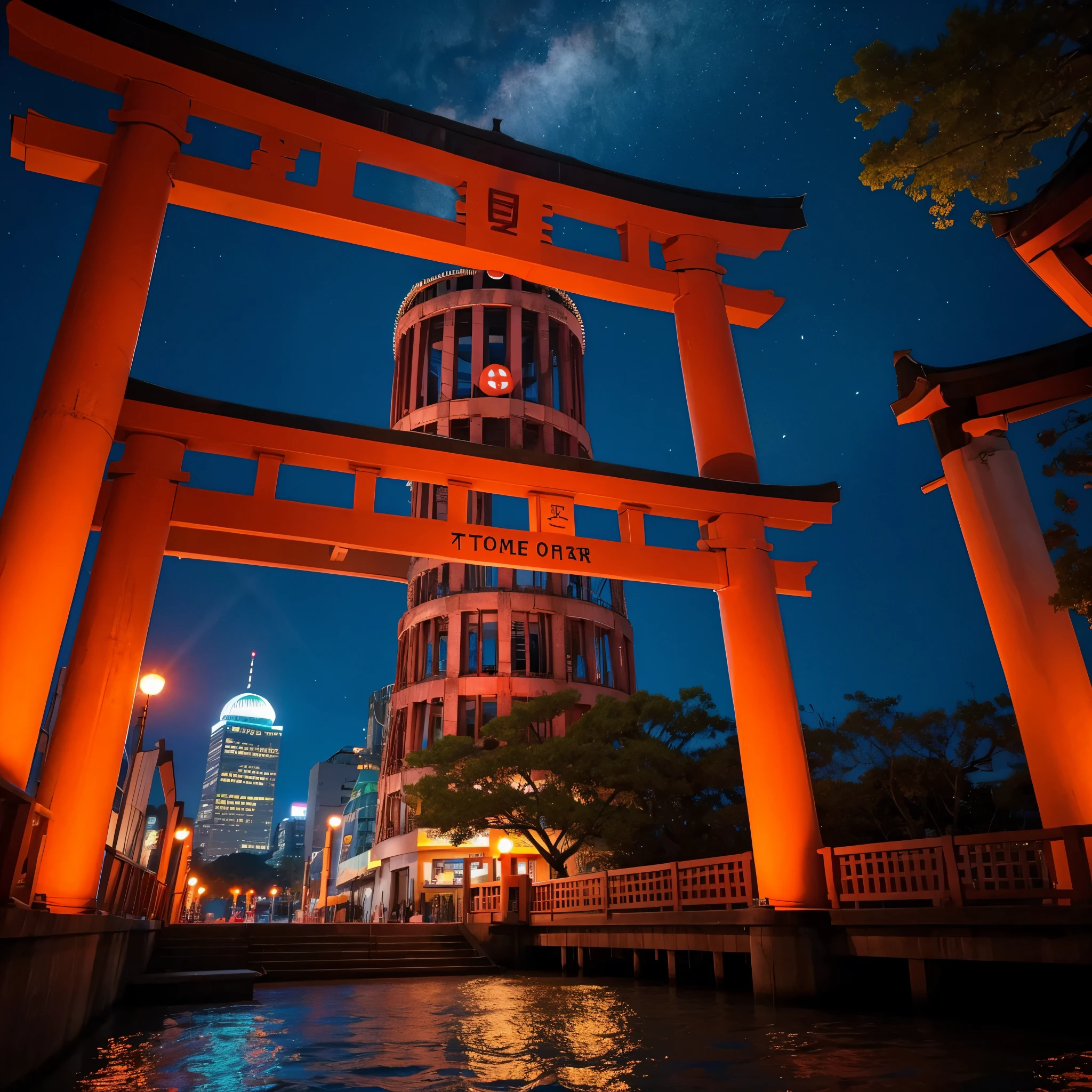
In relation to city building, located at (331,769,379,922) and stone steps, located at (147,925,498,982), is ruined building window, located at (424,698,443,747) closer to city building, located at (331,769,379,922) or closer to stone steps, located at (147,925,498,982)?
city building, located at (331,769,379,922)

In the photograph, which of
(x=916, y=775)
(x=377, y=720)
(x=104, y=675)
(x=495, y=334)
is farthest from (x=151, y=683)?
(x=377, y=720)

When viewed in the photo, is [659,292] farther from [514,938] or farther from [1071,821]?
[514,938]

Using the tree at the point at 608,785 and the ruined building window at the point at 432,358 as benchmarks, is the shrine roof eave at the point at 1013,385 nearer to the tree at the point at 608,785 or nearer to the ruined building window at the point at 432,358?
the tree at the point at 608,785

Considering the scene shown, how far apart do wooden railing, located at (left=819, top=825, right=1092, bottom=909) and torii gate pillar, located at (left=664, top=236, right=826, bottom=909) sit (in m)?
0.43

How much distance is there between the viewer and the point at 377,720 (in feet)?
288

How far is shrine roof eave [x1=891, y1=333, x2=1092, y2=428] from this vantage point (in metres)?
10.2

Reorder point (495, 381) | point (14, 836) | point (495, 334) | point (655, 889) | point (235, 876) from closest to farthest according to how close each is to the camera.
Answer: point (14, 836) < point (655, 889) < point (495, 381) < point (495, 334) < point (235, 876)

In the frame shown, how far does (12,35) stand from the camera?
27.7 ft

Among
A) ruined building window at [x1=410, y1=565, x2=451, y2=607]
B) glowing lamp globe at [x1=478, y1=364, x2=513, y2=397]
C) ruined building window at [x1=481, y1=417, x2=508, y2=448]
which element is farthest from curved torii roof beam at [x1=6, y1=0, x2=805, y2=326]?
ruined building window at [x1=481, y1=417, x2=508, y2=448]

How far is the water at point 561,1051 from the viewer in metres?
5.16

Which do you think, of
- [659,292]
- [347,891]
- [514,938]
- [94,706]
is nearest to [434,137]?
[659,292]

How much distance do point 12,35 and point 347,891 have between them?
204 ft

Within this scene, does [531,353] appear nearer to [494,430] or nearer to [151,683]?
[494,430]

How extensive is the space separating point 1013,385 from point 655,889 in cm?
928
